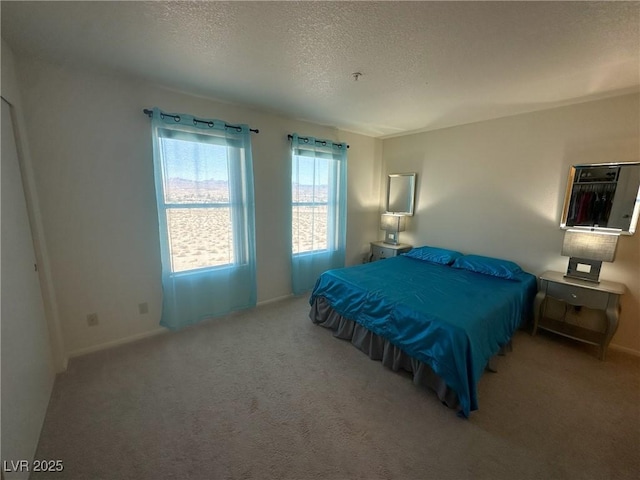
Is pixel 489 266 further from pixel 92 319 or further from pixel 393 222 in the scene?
pixel 92 319

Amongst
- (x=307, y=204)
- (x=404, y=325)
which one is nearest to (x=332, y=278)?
(x=404, y=325)

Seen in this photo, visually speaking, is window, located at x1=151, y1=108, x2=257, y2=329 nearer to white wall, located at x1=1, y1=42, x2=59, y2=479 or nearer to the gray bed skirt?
white wall, located at x1=1, y1=42, x2=59, y2=479

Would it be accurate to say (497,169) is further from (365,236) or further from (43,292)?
(43,292)

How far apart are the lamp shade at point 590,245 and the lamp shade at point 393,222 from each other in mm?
1883

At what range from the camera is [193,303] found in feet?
9.07

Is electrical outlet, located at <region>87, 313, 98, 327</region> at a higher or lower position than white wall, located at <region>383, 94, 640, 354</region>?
lower

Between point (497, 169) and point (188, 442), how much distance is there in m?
3.93

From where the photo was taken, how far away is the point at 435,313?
1.88 meters

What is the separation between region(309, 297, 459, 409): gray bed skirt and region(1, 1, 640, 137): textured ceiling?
2170mm

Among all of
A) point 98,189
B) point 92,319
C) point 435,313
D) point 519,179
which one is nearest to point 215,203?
point 98,189

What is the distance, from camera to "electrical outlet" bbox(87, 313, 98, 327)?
2254 mm

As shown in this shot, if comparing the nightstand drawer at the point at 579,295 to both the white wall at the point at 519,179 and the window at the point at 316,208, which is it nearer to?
the white wall at the point at 519,179

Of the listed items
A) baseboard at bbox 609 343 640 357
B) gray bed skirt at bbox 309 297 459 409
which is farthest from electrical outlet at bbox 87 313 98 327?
baseboard at bbox 609 343 640 357

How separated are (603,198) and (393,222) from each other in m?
2.22
